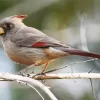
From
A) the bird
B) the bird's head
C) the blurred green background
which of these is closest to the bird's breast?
the bird

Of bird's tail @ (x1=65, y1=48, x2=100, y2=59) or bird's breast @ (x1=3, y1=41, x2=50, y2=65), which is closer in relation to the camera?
bird's tail @ (x1=65, y1=48, x2=100, y2=59)

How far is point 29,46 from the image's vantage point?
18.9ft

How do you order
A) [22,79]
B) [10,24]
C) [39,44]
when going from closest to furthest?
1. [22,79]
2. [39,44]
3. [10,24]

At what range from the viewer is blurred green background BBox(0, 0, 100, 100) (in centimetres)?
818

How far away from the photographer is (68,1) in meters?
10.5

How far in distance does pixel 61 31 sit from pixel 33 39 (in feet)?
10.2

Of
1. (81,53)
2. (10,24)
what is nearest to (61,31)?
(10,24)

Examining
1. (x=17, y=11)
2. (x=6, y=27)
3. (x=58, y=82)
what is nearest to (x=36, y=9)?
(x=17, y=11)

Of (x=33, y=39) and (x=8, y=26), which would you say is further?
(x=8, y=26)

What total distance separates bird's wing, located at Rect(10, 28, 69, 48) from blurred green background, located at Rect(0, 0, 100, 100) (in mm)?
1212

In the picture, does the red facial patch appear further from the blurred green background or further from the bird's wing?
the blurred green background

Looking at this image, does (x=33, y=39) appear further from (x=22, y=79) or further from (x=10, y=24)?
(x=22, y=79)

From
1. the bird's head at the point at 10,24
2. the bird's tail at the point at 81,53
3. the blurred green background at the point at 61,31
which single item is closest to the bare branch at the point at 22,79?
the bird's tail at the point at 81,53

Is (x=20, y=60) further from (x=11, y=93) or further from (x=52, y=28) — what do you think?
(x=52, y=28)
